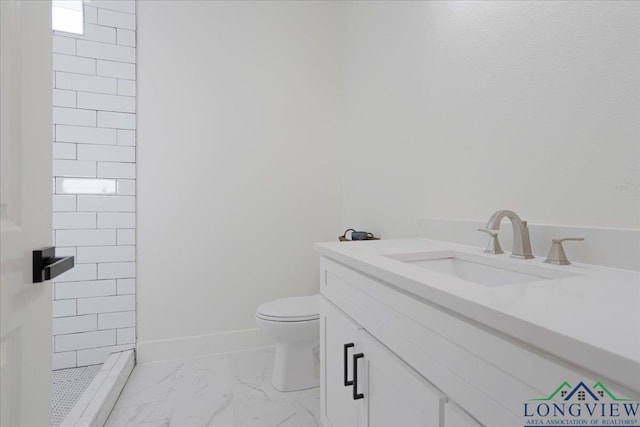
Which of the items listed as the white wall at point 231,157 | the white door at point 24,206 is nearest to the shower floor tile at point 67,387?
the white wall at point 231,157

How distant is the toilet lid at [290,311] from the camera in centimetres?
178

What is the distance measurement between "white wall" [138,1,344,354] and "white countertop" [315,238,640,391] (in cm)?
157

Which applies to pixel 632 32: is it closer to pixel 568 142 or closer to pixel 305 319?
pixel 568 142

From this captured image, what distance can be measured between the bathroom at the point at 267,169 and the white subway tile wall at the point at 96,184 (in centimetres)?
1

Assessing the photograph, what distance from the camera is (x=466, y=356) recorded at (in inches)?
24.4

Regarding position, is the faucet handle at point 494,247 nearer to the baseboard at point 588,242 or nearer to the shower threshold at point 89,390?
the baseboard at point 588,242

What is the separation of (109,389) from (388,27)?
7.92 ft

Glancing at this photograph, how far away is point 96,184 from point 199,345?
1.19 m

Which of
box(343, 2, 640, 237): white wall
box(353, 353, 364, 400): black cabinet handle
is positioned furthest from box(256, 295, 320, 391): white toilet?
box(353, 353, 364, 400): black cabinet handle

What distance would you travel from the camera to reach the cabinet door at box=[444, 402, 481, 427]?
62 cm

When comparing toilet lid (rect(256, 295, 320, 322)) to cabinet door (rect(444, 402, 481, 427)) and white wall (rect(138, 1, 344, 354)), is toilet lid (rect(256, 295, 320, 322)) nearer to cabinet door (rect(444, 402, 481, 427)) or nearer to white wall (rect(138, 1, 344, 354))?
white wall (rect(138, 1, 344, 354))

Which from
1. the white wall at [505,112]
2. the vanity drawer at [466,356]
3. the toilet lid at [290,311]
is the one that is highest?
the white wall at [505,112]

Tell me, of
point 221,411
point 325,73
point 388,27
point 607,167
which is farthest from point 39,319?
point 325,73

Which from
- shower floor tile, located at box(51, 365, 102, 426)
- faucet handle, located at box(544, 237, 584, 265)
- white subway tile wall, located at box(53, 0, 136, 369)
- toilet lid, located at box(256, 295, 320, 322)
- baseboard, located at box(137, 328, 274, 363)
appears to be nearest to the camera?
faucet handle, located at box(544, 237, 584, 265)
